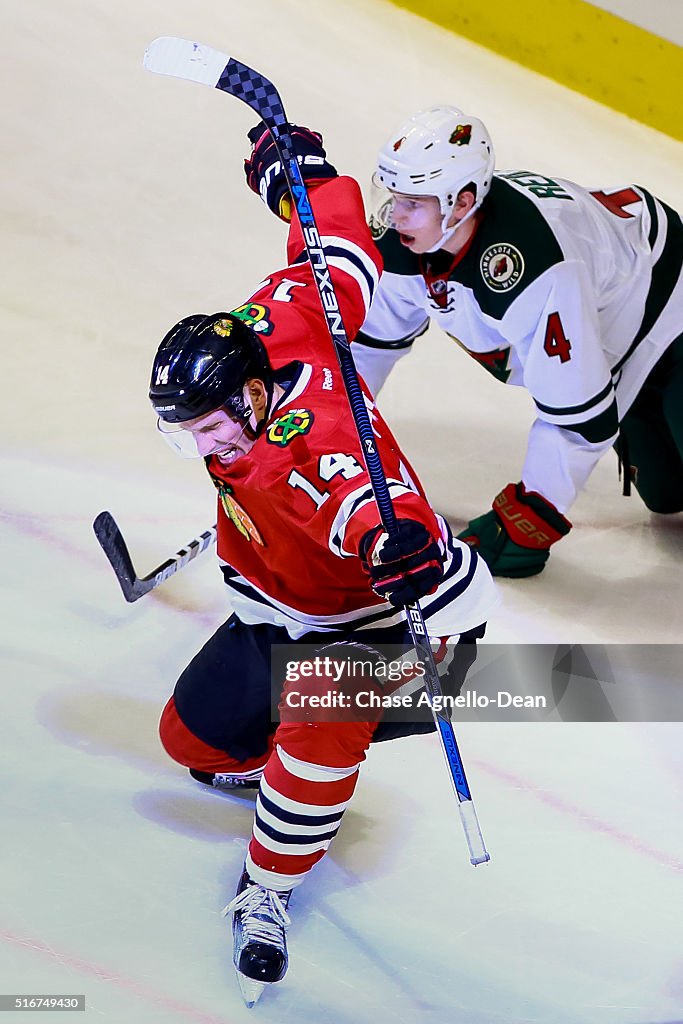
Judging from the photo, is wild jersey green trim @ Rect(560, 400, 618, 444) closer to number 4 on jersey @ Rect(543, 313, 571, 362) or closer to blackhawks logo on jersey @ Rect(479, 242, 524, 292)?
number 4 on jersey @ Rect(543, 313, 571, 362)

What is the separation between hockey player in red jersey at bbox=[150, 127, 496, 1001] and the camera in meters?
1.60

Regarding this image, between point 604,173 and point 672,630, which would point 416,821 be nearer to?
point 672,630

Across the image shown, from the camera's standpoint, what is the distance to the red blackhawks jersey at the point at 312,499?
160cm

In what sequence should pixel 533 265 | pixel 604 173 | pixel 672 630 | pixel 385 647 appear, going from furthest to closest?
pixel 604 173
pixel 672 630
pixel 533 265
pixel 385 647

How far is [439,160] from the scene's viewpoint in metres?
2.49

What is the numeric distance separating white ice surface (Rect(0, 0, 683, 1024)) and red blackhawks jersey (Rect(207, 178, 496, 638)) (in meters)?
0.39

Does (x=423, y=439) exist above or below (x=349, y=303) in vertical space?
below

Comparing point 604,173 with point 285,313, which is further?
point 604,173

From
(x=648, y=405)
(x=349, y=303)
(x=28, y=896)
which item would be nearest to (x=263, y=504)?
(x=349, y=303)

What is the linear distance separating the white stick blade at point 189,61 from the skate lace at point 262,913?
1.06 meters

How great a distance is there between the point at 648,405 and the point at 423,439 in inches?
23.8

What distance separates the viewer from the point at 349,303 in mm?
2008

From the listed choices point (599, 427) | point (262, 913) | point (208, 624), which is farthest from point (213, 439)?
point (599, 427)

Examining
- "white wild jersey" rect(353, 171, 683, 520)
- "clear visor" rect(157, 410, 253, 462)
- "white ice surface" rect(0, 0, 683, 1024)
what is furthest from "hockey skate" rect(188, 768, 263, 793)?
"white wild jersey" rect(353, 171, 683, 520)
